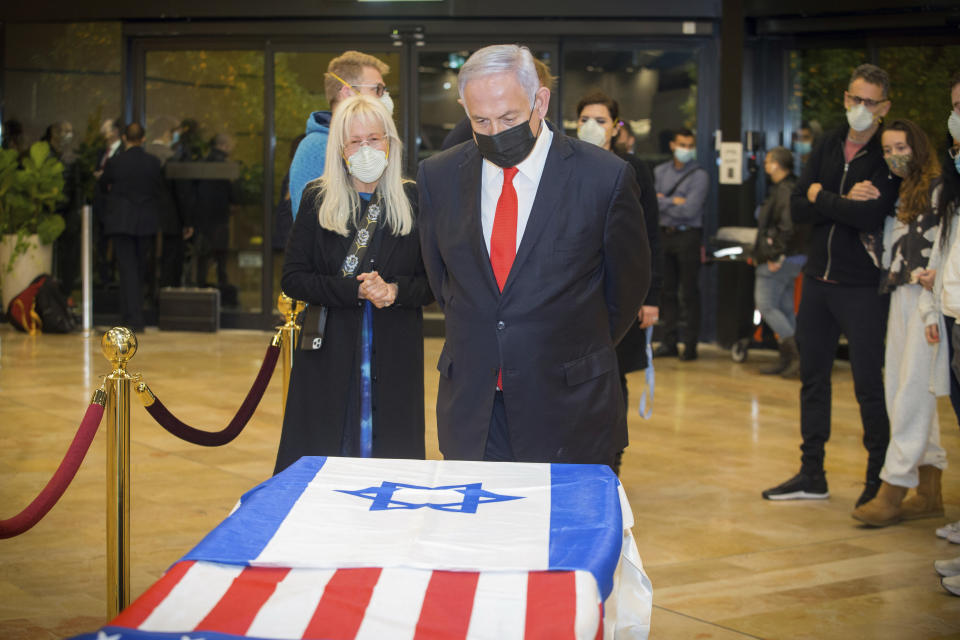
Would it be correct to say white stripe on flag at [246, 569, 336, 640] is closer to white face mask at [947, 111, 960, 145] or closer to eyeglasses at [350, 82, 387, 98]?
eyeglasses at [350, 82, 387, 98]

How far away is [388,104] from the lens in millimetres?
4180

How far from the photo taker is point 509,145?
2.79m

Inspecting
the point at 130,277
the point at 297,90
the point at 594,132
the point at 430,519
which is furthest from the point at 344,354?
the point at 130,277

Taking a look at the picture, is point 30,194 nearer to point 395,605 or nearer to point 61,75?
point 61,75

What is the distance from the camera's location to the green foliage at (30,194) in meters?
11.0

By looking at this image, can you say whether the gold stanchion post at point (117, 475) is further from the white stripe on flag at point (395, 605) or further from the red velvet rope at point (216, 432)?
the white stripe on flag at point (395, 605)

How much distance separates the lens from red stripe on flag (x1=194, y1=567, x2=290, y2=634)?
150cm

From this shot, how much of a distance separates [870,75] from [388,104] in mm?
2150

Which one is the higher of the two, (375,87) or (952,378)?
(375,87)

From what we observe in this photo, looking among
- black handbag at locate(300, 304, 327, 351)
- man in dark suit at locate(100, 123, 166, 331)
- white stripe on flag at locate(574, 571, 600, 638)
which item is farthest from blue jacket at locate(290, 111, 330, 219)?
man in dark suit at locate(100, 123, 166, 331)

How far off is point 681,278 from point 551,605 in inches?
340

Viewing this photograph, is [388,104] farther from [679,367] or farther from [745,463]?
[679,367]

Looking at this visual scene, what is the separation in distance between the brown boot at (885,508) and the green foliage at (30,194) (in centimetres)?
888

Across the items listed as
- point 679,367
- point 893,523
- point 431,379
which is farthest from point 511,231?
point 679,367
